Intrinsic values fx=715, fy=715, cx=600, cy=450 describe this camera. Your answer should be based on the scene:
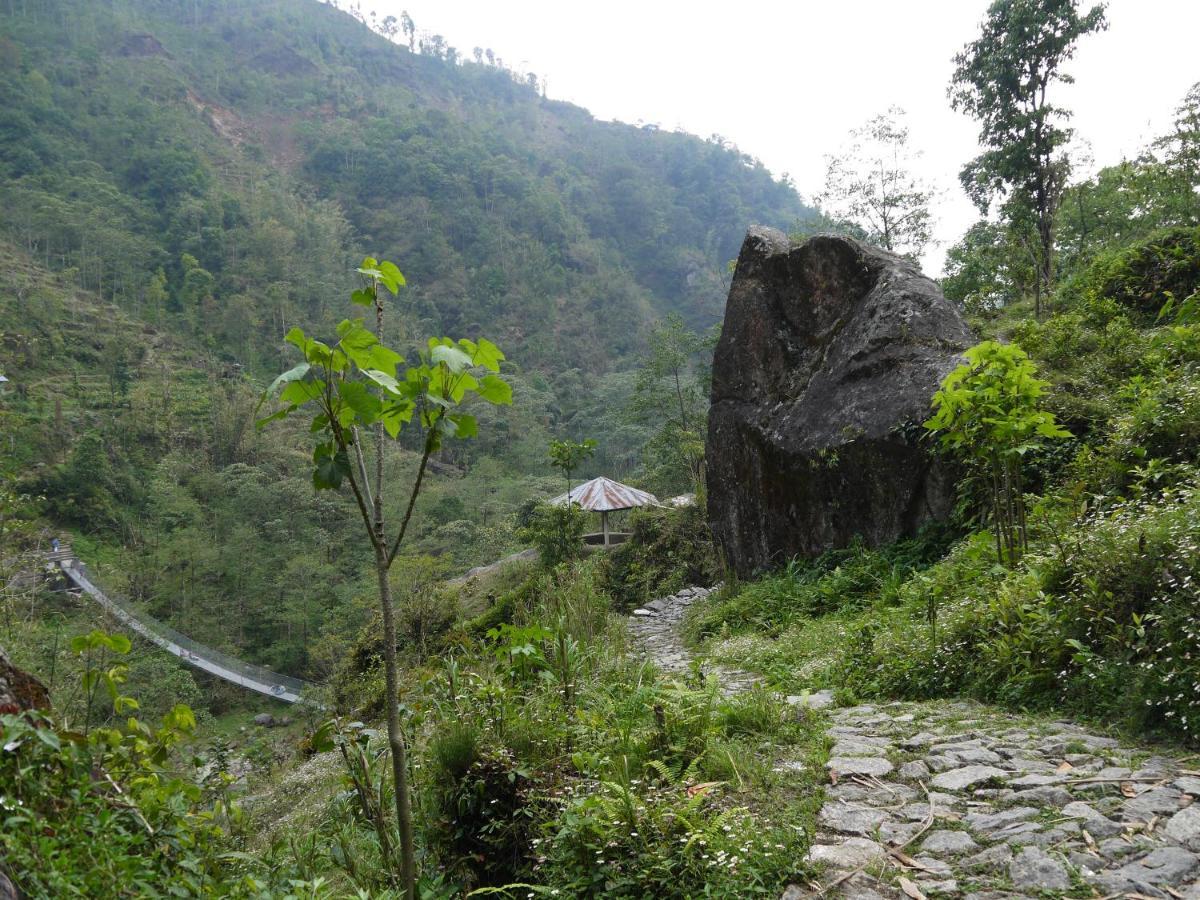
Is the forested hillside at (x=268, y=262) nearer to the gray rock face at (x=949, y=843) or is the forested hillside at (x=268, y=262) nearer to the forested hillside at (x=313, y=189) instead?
the forested hillside at (x=313, y=189)

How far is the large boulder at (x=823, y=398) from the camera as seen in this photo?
6.66 meters

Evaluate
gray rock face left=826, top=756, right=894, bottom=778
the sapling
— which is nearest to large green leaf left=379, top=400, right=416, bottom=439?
the sapling

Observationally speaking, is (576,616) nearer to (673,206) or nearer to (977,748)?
(977,748)

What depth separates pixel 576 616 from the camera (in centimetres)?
487

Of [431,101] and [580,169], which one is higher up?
[431,101]

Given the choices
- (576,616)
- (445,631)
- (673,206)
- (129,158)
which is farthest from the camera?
(673,206)

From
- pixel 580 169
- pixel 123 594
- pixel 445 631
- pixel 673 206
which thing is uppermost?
pixel 580 169

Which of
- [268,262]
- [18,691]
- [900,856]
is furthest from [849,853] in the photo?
[268,262]

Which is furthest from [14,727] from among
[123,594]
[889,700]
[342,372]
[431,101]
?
[431,101]

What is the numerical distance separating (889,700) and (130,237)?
53642mm

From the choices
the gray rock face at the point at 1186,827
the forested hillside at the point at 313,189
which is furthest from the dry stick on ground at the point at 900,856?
the forested hillside at the point at 313,189

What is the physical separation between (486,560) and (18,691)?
22.6 meters

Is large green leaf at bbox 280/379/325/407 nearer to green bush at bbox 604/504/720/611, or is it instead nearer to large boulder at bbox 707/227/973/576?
large boulder at bbox 707/227/973/576

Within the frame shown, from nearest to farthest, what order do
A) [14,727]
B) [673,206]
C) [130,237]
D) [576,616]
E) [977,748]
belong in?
[14,727], [977,748], [576,616], [130,237], [673,206]
